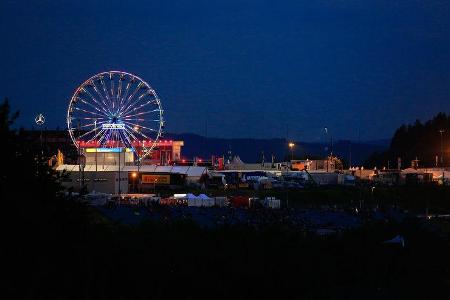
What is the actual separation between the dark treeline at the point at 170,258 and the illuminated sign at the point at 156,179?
2694 cm

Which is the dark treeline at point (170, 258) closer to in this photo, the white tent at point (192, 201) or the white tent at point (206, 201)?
the white tent at point (206, 201)

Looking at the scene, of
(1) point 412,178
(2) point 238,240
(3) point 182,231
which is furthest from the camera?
(1) point 412,178

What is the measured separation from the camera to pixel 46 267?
8672mm

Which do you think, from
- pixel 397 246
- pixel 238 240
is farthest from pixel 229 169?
pixel 238 240

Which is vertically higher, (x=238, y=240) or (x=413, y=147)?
(x=413, y=147)

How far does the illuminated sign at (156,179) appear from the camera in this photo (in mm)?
48375

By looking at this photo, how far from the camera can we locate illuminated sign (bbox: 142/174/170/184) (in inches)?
1905

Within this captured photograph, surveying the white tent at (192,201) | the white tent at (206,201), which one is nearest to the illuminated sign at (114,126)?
the white tent at (192,201)

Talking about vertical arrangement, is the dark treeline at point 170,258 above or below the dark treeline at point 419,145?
below

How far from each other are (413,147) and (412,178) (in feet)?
95.2

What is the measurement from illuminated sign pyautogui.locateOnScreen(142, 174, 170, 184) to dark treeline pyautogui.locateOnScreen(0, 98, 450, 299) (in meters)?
26.9

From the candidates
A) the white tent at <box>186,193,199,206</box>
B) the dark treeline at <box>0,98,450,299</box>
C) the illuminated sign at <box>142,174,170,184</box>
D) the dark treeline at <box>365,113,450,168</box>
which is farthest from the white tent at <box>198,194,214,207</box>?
the dark treeline at <box>365,113,450,168</box>

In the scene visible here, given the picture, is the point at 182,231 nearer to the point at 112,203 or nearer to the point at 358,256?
the point at 358,256

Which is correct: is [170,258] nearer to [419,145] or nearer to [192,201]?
[192,201]
